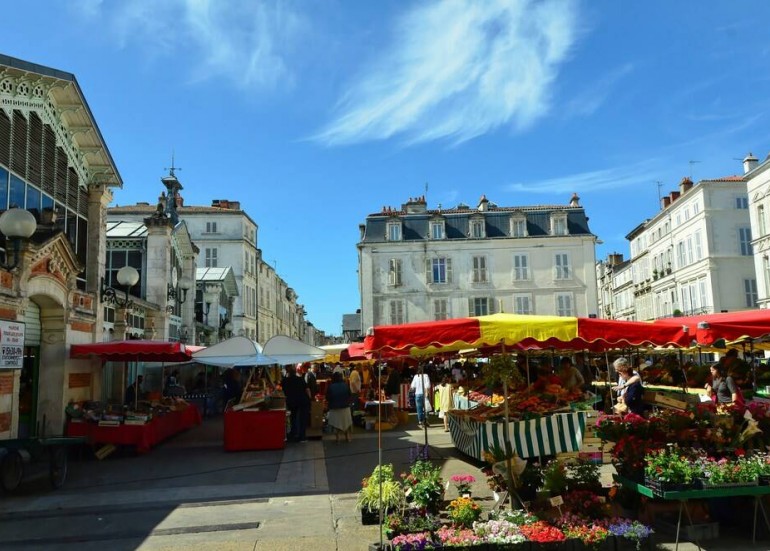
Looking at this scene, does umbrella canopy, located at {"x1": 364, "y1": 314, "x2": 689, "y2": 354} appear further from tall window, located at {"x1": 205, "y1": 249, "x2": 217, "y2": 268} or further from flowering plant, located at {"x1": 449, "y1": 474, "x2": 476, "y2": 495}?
tall window, located at {"x1": 205, "y1": 249, "x2": 217, "y2": 268}

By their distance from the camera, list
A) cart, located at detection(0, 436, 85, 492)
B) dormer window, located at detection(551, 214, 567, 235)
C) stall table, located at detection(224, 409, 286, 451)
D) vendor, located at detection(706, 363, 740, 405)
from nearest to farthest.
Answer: cart, located at detection(0, 436, 85, 492) < vendor, located at detection(706, 363, 740, 405) < stall table, located at detection(224, 409, 286, 451) < dormer window, located at detection(551, 214, 567, 235)

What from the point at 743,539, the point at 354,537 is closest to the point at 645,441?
the point at 743,539

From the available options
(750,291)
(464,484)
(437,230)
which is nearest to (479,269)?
(437,230)

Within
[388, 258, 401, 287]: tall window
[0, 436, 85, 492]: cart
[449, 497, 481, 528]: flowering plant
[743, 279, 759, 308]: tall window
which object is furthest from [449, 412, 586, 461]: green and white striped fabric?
[743, 279, 759, 308]: tall window

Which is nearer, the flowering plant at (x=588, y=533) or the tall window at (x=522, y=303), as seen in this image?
the flowering plant at (x=588, y=533)

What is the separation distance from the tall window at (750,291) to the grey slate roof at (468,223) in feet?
32.0

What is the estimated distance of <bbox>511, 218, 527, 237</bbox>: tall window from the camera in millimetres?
40469

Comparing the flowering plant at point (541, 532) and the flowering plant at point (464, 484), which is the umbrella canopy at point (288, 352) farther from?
the flowering plant at point (541, 532)

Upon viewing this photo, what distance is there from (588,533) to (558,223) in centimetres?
3692

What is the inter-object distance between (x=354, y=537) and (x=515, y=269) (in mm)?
35052

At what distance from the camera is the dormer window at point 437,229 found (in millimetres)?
40531

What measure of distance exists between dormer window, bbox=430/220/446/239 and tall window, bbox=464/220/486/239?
1.98 m

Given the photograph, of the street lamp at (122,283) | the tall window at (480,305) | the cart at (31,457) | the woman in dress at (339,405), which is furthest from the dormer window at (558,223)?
the cart at (31,457)

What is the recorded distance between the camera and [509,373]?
700 centimetres
